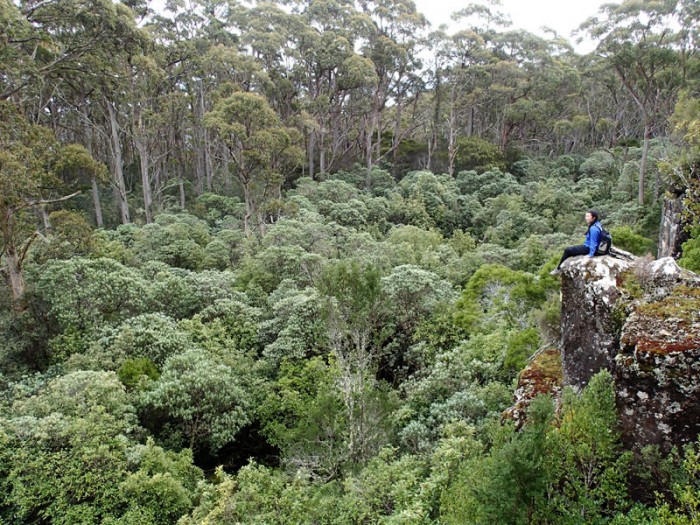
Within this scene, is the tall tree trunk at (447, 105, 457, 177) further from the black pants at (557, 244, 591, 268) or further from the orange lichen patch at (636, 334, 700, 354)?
the orange lichen patch at (636, 334, 700, 354)

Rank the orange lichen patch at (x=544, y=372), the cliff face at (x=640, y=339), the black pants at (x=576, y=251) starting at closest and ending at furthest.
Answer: the cliff face at (x=640, y=339)
the orange lichen patch at (x=544, y=372)
the black pants at (x=576, y=251)

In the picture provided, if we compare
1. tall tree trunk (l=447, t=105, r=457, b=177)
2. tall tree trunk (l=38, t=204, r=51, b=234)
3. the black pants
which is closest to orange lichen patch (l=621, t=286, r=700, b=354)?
the black pants

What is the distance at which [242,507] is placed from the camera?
7.25m

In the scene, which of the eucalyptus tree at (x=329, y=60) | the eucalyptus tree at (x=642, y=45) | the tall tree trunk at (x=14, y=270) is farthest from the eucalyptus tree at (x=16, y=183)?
the eucalyptus tree at (x=642, y=45)

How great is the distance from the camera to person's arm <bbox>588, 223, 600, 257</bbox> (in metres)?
6.89

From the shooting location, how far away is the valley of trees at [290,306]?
6977 mm

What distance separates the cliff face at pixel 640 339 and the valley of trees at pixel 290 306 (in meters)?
0.28

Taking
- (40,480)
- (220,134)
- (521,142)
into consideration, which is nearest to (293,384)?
(40,480)

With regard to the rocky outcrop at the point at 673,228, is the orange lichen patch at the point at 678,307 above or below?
below

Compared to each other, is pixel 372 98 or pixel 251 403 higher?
pixel 372 98

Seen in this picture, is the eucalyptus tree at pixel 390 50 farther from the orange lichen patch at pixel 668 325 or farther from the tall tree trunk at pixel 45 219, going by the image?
the orange lichen patch at pixel 668 325

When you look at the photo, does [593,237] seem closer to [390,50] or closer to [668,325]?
[668,325]

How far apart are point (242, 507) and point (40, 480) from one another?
A: 377 centimetres

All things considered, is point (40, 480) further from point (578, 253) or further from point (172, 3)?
point (172, 3)
